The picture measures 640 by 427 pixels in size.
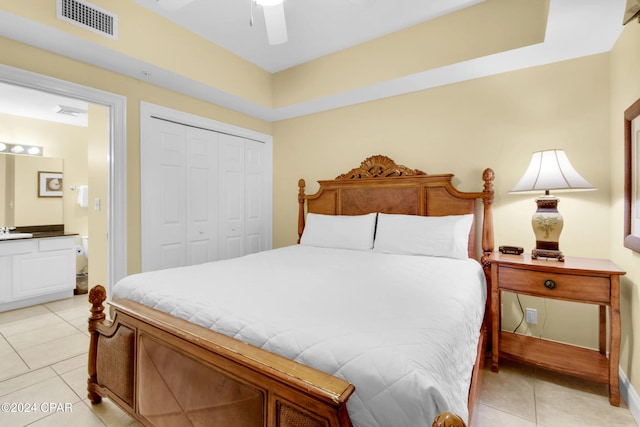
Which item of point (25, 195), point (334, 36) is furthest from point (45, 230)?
point (334, 36)

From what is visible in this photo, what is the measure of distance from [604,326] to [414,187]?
1679mm

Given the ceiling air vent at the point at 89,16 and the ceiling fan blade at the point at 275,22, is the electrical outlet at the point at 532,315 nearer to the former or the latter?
the ceiling fan blade at the point at 275,22

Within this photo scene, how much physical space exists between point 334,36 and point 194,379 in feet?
9.34

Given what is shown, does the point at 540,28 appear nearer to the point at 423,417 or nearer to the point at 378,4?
the point at 378,4

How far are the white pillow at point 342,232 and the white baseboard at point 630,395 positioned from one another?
181 cm

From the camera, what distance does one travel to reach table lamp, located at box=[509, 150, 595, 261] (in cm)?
199

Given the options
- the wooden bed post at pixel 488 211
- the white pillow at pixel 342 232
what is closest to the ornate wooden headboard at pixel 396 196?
the wooden bed post at pixel 488 211

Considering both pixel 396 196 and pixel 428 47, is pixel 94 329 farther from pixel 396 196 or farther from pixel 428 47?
pixel 428 47

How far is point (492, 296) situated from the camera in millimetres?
2098

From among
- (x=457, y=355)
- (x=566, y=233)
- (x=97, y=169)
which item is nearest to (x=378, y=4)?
(x=566, y=233)

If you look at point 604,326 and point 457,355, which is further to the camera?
point 604,326

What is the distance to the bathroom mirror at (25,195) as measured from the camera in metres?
3.87

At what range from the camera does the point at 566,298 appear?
73.1 inches

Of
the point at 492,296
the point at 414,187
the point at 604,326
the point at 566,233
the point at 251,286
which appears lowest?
the point at 604,326
